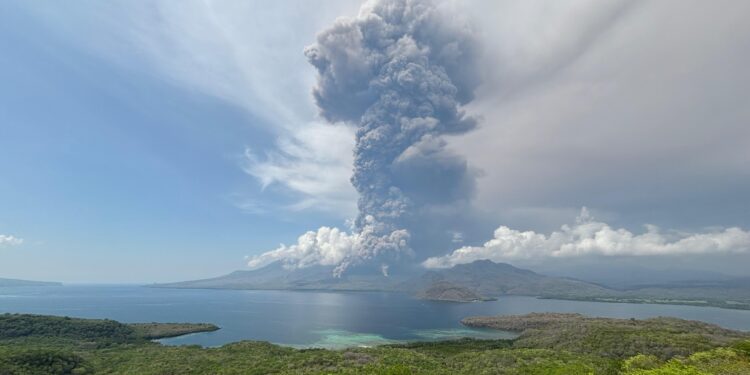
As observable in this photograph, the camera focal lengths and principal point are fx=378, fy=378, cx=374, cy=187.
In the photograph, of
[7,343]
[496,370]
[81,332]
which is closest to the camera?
[496,370]

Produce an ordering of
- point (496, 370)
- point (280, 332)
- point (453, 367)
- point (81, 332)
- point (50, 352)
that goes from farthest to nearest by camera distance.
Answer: point (280, 332) → point (81, 332) → point (50, 352) → point (453, 367) → point (496, 370)

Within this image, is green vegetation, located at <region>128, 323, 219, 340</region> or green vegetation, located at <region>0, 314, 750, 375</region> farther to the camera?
green vegetation, located at <region>128, 323, 219, 340</region>

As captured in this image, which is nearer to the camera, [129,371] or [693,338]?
[129,371]

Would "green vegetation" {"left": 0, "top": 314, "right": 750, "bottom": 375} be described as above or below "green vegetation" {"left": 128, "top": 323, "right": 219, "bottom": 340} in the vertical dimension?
above

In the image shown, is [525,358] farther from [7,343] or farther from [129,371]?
[7,343]

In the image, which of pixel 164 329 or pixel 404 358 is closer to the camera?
pixel 404 358

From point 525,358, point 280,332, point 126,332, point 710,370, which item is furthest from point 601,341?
point 126,332

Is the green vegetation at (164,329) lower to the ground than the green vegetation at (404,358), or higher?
lower

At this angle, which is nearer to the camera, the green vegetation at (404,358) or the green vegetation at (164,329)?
the green vegetation at (404,358)

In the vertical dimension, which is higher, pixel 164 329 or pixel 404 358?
pixel 404 358

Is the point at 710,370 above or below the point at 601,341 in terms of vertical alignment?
above

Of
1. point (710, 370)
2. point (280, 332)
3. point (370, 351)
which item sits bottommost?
point (280, 332)
